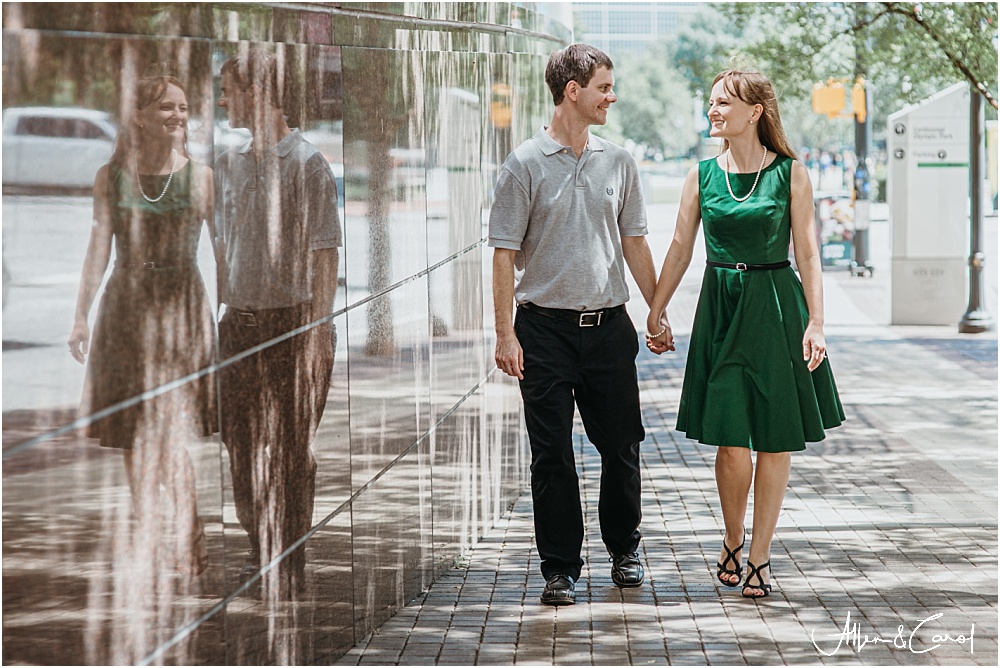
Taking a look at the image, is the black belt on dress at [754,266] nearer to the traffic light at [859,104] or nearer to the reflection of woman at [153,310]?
the reflection of woman at [153,310]

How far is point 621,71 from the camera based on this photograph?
282 feet

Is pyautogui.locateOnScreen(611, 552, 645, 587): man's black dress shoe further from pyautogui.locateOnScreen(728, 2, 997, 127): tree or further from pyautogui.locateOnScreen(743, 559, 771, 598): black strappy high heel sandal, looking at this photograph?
pyautogui.locateOnScreen(728, 2, 997, 127): tree

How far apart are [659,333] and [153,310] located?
9.04ft

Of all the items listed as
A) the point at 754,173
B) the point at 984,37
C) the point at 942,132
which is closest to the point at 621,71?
the point at 942,132

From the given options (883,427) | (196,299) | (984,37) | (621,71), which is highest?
(621,71)

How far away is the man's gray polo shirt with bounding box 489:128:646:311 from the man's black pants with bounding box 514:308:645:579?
0.13 m

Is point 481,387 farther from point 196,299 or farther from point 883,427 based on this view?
point 883,427

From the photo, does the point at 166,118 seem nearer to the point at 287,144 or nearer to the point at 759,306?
the point at 287,144

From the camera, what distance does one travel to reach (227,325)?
142 inches

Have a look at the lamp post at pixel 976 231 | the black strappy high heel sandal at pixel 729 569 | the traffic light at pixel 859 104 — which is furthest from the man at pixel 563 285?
the traffic light at pixel 859 104

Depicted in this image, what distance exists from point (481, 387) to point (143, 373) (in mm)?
3767

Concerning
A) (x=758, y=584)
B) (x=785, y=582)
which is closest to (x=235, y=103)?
(x=758, y=584)

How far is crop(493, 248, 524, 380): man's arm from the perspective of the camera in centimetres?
528

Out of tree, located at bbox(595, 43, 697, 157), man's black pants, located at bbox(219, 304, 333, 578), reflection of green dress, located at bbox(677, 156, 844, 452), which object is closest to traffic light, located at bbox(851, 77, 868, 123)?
reflection of green dress, located at bbox(677, 156, 844, 452)
